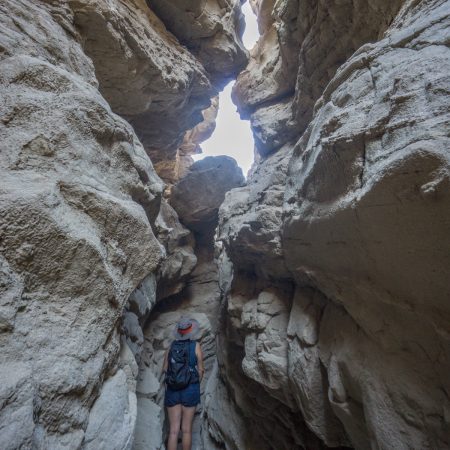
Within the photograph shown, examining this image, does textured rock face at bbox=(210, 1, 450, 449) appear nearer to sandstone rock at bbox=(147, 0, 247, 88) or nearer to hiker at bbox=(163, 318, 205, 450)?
hiker at bbox=(163, 318, 205, 450)

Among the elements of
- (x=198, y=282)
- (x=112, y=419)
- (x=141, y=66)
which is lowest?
(x=198, y=282)

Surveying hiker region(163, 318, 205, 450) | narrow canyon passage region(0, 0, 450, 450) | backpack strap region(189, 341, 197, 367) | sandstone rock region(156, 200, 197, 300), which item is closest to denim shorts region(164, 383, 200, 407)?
hiker region(163, 318, 205, 450)

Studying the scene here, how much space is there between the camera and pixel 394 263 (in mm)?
1910

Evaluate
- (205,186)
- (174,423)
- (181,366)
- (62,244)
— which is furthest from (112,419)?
(205,186)

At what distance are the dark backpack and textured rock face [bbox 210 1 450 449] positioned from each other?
204 centimetres

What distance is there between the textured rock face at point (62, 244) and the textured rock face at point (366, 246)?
5.67ft

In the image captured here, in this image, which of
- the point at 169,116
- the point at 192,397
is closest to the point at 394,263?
the point at 192,397

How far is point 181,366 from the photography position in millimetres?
5543

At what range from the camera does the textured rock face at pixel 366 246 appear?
5.25 ft

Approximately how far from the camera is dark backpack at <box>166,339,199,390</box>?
18.0 feet

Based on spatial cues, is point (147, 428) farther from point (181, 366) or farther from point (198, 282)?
point (198, 282)

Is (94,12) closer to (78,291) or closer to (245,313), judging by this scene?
(78,291)

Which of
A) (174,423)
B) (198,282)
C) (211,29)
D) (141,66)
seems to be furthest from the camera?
(198,282)

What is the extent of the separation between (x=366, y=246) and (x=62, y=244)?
7.22ft
